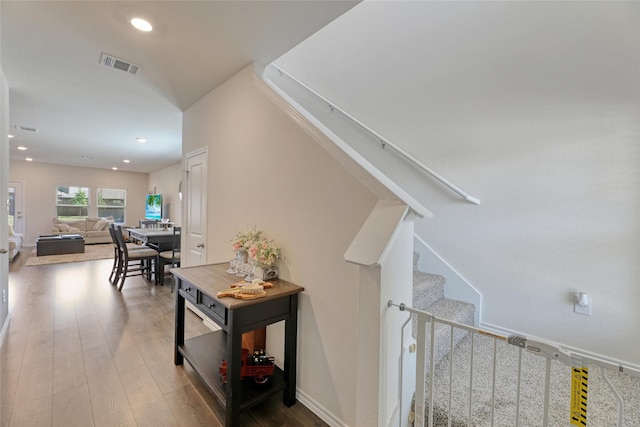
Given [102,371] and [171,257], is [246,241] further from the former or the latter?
[171,257]

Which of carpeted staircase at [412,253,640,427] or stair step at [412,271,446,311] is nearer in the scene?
carpeted staircase at [412,253,640,427]

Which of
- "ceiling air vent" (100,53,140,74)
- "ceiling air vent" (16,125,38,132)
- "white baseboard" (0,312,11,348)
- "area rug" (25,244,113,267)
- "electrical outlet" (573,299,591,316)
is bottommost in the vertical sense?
"area rug" (25,244,113,267)

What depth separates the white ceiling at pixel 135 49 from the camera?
183cm

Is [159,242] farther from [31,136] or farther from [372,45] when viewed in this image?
[372,45]

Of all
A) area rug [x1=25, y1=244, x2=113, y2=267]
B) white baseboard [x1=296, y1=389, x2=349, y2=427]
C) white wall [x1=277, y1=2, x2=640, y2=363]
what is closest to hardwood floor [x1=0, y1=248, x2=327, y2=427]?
white baseboard [x1=296, y1=389, x2=349, y2=427]

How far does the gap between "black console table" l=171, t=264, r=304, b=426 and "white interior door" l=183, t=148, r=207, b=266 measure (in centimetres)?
90

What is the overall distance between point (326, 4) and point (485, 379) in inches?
102

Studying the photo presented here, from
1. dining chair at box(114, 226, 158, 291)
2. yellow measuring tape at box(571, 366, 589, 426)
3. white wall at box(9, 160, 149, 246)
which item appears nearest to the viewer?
yellow measuring tape at box(571, 366, 589, 426)

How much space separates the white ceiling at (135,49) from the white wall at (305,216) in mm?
382

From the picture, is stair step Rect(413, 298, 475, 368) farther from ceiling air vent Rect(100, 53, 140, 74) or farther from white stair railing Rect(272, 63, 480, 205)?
ceiling air vent Rect(100, 53, 140, 74)

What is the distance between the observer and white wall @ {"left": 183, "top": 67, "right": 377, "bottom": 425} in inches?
65.7

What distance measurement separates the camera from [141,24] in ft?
6.50

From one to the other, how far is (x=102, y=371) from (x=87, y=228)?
9.10m

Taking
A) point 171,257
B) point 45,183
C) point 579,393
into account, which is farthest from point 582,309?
point 45,183
